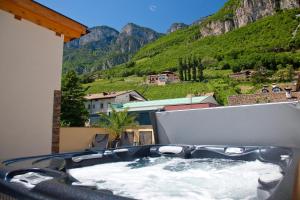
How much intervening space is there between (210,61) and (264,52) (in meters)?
9.31

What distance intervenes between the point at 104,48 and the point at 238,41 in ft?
238

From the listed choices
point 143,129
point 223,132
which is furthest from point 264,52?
point 223,132

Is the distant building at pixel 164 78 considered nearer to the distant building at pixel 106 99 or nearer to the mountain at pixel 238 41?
the mountain at pixel 238 41

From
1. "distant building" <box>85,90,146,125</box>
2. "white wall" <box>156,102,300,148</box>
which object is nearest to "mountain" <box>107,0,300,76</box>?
"distant building" <box>85,90,146,125</box>

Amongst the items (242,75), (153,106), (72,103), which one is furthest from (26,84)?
(242,75)

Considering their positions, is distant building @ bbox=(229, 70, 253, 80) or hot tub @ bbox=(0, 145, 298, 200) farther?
distant building @ bbox=(229, 70, 253, 80)

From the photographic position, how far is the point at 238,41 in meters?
59.8

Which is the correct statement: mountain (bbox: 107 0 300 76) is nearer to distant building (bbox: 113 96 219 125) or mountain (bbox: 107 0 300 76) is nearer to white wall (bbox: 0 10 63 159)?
distant building (bbox: 113 96 219 125)

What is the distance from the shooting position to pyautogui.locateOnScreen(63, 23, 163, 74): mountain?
90988mm

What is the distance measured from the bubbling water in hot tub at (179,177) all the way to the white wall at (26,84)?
70.8 inches

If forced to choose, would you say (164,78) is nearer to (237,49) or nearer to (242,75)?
(242,75)

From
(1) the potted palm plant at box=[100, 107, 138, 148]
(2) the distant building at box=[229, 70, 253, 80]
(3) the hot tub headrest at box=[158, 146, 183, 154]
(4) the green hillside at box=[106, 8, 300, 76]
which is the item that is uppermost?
(4) the green hillside at box=[106, 8, 300, 76]

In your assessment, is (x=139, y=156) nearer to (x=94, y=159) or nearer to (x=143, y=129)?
(x=94, y=159)

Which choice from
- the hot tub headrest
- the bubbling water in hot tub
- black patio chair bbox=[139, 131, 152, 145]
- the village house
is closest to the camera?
A: the bubbling water in hot tub
